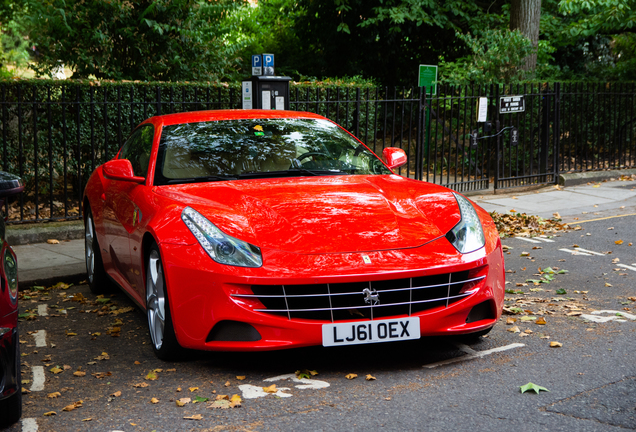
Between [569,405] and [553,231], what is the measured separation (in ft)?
19.6

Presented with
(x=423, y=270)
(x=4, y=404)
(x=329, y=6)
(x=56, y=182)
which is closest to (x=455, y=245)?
(x=423, y=270)

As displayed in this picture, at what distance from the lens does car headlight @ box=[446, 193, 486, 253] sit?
4.29 m

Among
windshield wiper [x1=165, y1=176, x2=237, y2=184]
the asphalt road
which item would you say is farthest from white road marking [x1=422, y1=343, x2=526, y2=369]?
windshield wiper [x1=165, y1=176, x2=237, y2=184]

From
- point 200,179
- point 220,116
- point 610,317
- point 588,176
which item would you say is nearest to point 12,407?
point 200,179

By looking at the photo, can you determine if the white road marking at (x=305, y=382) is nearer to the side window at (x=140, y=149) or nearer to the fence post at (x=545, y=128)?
the side window at (x=140, y=149)

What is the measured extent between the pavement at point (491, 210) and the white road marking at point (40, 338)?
60.7 inches

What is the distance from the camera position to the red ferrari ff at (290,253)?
12.9 ft

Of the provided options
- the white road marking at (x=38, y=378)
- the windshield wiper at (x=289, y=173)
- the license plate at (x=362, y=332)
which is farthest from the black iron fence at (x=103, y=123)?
the license plate at (x=362, y=332)

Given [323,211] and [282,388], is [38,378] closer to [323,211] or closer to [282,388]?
[282,388]

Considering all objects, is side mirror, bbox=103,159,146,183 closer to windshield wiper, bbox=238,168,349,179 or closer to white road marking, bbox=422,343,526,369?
windshield wiper, bbox=238,168,349,179

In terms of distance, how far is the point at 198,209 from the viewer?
14.3 feet

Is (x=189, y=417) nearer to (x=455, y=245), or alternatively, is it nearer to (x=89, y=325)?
(x=455, y=245)

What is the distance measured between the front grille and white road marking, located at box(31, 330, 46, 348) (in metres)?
1.79

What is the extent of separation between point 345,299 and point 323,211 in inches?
24.6
